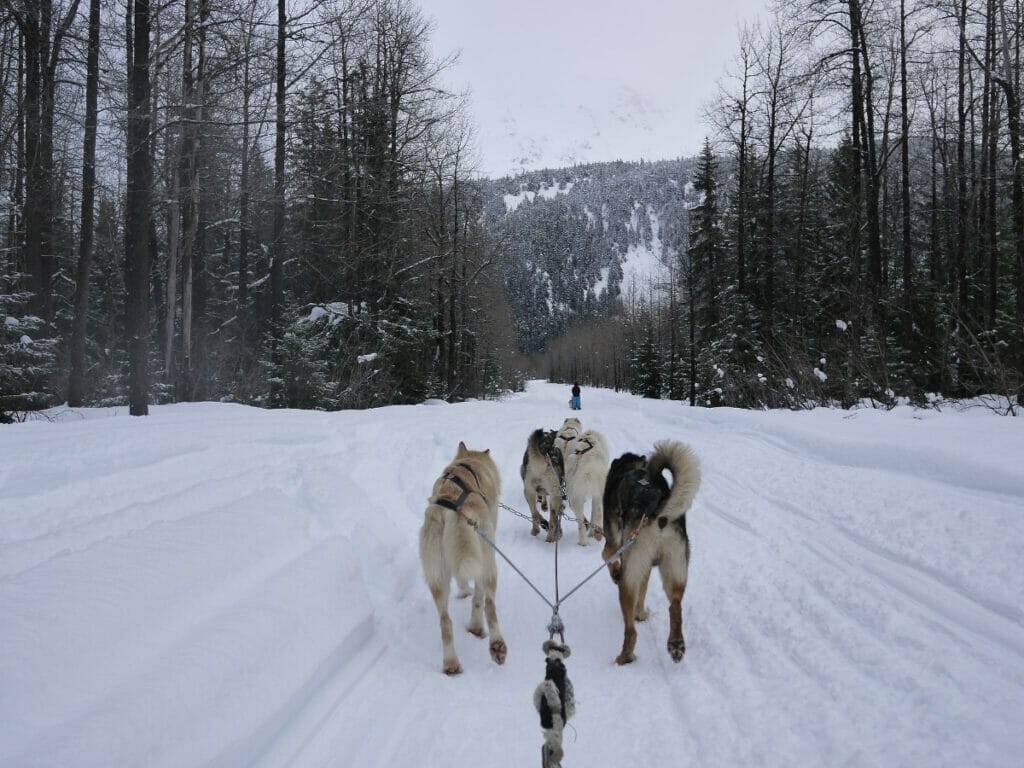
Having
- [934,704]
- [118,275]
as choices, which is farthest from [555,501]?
[118,275]

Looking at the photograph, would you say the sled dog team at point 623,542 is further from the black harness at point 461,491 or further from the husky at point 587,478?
the husky at point 587,478

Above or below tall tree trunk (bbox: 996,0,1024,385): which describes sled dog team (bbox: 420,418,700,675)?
below

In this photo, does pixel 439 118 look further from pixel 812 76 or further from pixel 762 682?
pixel 762 682

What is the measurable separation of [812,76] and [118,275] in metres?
33.6

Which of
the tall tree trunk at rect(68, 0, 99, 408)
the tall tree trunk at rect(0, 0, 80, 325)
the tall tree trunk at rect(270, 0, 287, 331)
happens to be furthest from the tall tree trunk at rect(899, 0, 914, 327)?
the tall tree trunk at rect(0, 0, 80, 325)

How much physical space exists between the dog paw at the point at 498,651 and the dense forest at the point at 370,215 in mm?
8582

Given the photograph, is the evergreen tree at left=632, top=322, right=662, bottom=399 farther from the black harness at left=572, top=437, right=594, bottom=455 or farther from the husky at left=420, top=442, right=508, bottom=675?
the husky at left=420, top=442, right=508, bottom=675

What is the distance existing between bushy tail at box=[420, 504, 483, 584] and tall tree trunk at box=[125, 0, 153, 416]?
7.97 metres

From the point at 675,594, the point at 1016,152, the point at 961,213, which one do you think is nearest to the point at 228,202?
the point at 675,594

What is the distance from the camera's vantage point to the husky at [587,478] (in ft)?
18.9

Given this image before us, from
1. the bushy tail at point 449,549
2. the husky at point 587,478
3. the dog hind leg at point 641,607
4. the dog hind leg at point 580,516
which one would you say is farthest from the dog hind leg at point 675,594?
the dog hind leg at point 580,516

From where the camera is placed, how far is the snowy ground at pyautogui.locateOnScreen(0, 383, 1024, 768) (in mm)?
2357

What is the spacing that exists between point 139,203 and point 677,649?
10832mm

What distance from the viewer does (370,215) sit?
717 inches
